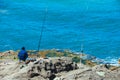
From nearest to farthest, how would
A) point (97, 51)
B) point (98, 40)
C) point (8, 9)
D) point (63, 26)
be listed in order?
point (97, 51)
point (98, 40)
point (63, 26)
point (8, 9)

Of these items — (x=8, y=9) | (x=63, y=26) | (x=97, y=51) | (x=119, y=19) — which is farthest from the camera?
(x=8, y=9)

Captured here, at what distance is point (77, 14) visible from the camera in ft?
207

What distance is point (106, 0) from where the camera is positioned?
74.4m

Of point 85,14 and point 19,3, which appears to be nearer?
point 85,14

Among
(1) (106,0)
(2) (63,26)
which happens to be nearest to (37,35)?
(2) (63,26)

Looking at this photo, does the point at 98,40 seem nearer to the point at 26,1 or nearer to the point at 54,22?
the point at 54,22

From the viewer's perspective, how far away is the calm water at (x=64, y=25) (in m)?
49.2

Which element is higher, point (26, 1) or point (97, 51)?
point (26, 1)

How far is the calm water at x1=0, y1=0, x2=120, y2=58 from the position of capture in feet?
161

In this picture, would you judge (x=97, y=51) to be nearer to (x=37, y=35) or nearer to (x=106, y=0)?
(x=37, y=35)

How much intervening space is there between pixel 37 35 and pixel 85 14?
538 inches

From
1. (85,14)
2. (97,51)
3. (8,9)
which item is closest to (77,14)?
(85,14)

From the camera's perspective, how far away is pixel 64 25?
58.1 metres

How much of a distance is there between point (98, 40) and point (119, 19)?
11.0 meters
